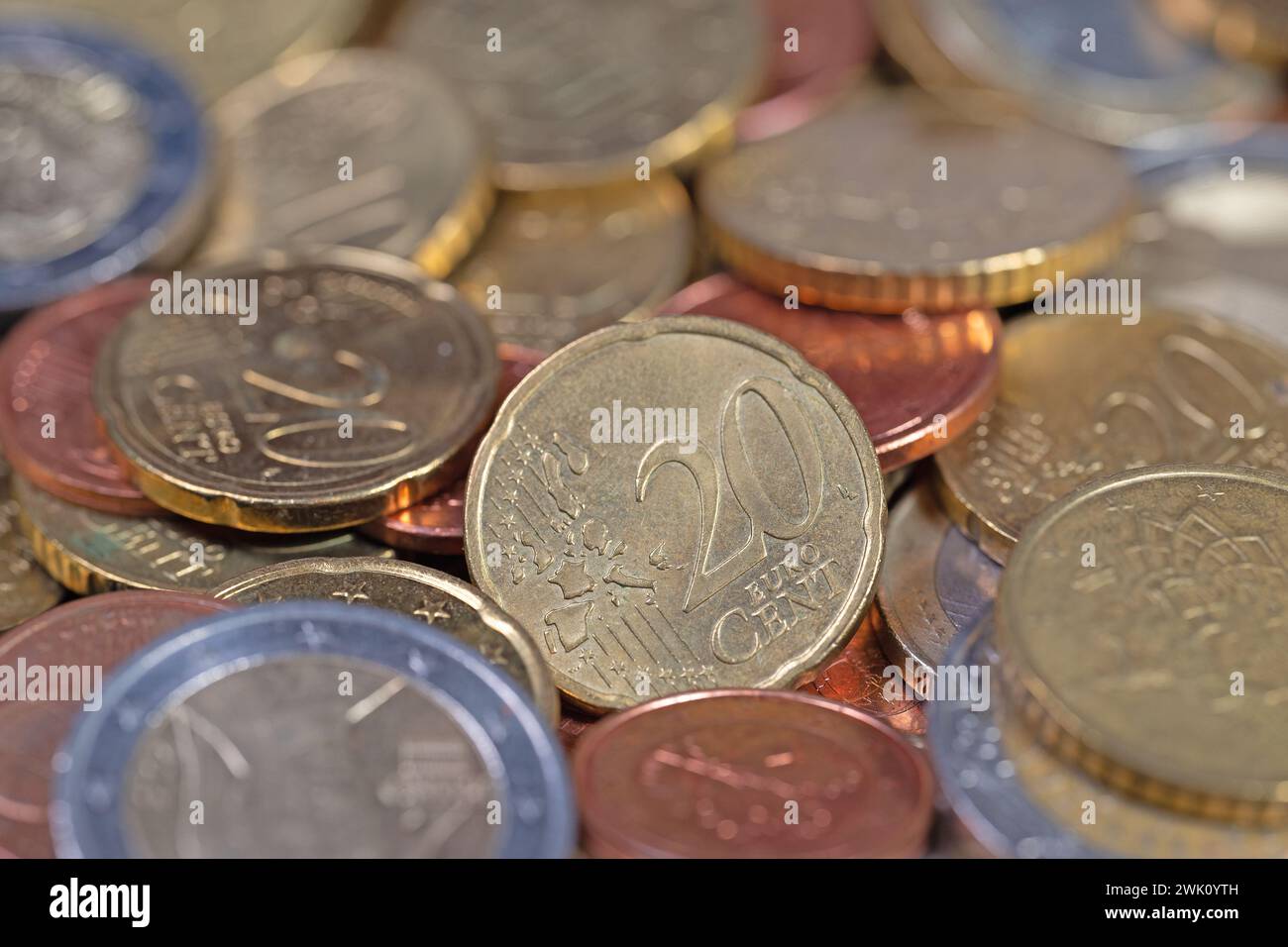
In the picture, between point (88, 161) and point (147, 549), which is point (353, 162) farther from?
point (147, 549)

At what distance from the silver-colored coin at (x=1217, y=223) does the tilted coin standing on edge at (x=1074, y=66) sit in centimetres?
9

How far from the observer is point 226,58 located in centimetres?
359

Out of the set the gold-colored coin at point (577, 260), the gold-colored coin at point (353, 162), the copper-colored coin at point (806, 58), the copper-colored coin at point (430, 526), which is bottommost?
the copper-colored coin at point (430, 526)

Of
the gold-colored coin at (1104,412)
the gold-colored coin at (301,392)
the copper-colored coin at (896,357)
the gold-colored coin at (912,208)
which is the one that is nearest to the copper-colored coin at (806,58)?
the gold-colored coin at (912,208)

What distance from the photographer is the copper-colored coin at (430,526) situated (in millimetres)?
2436

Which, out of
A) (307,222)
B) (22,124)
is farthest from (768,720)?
(22,124)

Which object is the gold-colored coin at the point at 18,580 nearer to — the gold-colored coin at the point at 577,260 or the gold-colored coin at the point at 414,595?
the gold-colored coin at the point at 414,595

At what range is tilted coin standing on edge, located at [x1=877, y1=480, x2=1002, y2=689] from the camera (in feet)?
7.88

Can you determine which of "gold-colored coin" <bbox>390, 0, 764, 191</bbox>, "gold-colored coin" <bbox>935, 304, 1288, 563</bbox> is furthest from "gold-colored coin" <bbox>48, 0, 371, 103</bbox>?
"gold-colored coin" <bbox>935, 304, 1288, 563</bbox>

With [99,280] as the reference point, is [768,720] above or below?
below

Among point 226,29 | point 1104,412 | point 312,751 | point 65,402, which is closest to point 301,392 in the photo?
point 65,402

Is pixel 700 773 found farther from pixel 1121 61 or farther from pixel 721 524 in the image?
pixel 1121 61

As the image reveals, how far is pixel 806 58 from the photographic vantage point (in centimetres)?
359

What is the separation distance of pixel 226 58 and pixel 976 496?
2.11 m
